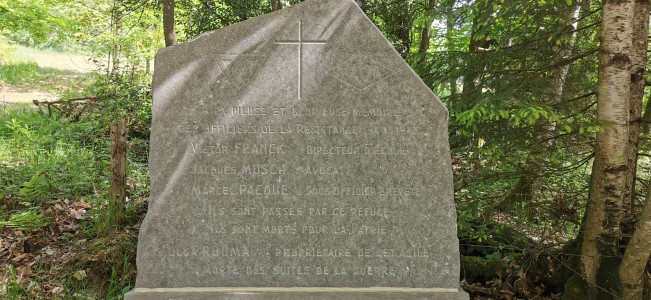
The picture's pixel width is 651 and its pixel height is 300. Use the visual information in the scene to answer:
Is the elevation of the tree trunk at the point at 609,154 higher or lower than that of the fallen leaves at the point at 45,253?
higher

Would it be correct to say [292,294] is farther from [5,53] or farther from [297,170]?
[5,53]

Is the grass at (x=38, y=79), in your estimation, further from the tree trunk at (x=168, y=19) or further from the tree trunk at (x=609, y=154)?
the tree trunk at (x=609, y=154)

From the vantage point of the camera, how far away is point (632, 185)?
4.14m

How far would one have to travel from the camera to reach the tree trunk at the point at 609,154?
11.9ft

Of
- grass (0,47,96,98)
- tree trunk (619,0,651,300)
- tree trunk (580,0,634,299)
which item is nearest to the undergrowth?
tree trunk (580,0,634,299)

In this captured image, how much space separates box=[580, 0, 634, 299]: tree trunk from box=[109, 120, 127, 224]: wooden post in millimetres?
4495

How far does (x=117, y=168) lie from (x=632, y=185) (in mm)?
4943

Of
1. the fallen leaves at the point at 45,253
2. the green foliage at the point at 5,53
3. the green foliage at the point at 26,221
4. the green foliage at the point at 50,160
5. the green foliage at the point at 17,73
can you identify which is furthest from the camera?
the green foliage at the point at 5,53

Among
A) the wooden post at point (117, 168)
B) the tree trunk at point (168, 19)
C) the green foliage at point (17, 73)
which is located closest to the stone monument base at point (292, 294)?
the wooden post at point (117, 168)

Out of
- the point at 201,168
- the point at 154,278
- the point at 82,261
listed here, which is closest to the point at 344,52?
the point at 201,168

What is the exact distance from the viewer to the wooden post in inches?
203

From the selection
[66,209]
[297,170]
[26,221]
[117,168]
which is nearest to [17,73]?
[66,209]

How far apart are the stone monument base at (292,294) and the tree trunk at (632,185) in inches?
56.6

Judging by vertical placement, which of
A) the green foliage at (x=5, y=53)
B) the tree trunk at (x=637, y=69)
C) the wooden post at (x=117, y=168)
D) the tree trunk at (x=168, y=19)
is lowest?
the wooden post at (x=117, y=168)
